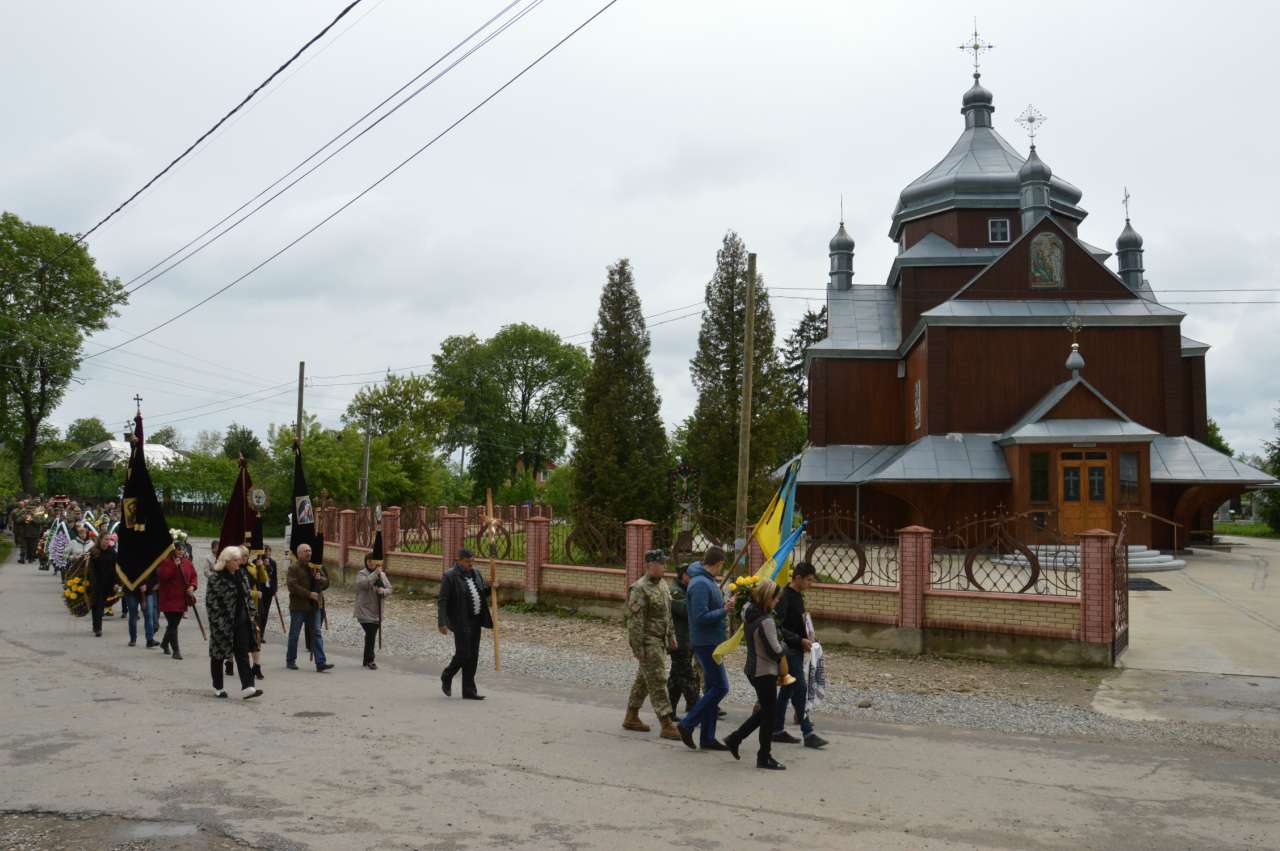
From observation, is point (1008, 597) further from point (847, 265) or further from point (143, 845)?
point (847, 265)

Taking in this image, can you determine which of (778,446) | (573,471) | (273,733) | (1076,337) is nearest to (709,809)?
(273,733)

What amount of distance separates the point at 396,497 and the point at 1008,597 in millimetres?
37227

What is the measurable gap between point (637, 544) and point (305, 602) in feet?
20.6

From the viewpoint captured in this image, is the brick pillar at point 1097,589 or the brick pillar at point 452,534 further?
the brick pillar at point 452,534

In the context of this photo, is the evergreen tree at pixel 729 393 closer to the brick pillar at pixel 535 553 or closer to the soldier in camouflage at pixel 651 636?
the brick pillar at pixel 535 553

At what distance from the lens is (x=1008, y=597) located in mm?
13594

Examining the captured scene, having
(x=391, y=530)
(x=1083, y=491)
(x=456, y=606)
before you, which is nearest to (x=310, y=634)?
(x=456, y=606)

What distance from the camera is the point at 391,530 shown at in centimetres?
2539

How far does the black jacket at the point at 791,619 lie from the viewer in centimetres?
867

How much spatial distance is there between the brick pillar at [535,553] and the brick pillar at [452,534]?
2.81m

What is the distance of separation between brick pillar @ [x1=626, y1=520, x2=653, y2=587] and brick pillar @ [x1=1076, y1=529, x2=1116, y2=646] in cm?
684

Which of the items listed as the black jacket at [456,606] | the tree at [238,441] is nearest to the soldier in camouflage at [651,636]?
the black jacket at [456,606]

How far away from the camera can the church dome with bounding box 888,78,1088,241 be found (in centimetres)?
3272

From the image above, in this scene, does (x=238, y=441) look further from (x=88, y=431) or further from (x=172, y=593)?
(x=172, y=593)
